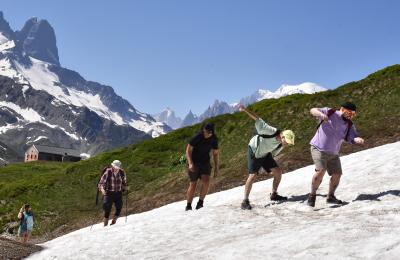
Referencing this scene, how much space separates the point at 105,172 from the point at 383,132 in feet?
58.2

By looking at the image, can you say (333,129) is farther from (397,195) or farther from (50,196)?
(50,196)

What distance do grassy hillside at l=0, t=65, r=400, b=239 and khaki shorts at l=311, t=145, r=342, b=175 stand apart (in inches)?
511

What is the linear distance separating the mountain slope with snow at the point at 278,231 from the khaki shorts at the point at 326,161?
0.95 meters

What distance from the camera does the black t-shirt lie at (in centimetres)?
1395

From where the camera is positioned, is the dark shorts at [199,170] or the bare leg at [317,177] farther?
the dark shorts at [199,170]

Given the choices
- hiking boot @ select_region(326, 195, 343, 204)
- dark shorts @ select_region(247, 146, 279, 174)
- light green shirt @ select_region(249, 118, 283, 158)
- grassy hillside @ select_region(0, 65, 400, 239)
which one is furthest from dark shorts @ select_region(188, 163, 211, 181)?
grassy hillside @ select_region(0, 65, 400, 239)

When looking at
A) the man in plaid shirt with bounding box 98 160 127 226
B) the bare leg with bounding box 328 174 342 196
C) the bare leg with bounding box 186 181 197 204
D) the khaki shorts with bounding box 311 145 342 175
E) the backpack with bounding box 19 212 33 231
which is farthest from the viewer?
the backpack with bounding box 19 212 33 231

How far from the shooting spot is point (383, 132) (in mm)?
27859

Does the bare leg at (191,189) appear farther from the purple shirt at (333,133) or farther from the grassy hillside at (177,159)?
the grassy hillside at (177,159)

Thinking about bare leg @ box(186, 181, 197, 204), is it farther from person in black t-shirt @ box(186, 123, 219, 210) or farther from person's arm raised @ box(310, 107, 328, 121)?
person's arm raised @ box(310, 107, 328, 121)

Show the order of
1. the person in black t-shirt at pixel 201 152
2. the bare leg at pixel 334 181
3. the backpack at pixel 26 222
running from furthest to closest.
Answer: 1. the backpack at pixel 26 222
2. the person in black t-shirt at pixel 201 152
3. the bare leg at pixel 334 181

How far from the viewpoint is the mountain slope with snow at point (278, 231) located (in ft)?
27.6

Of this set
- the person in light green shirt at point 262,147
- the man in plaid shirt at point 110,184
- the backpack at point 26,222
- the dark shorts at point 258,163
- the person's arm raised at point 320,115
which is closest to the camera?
the person's arm raised at point 320,115

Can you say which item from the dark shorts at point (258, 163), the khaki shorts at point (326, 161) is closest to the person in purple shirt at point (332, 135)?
the khaki shorts at point (326, 161)
